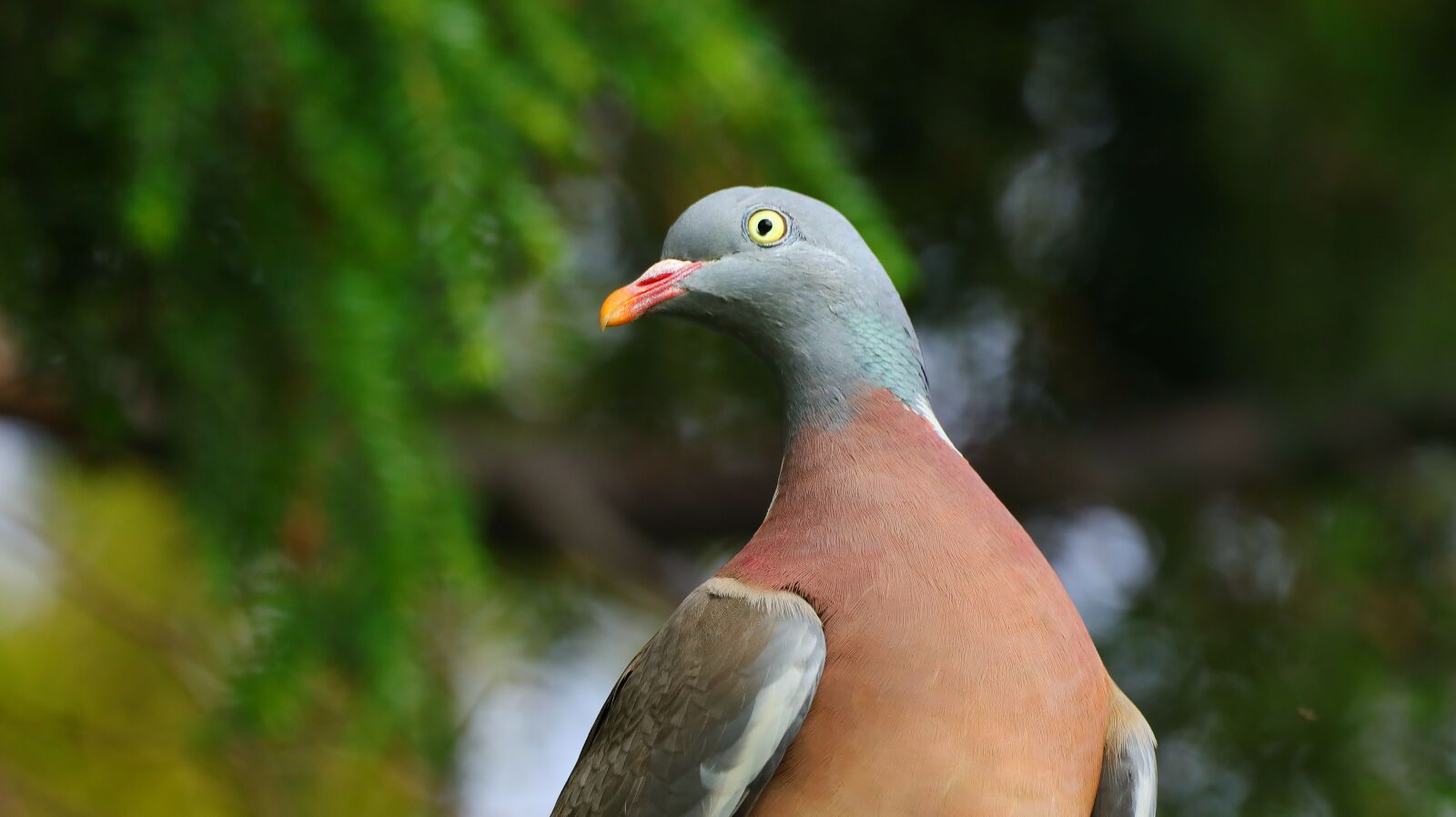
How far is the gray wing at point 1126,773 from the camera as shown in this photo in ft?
5.67

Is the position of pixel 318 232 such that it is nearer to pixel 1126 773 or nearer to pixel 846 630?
pixel 846 630

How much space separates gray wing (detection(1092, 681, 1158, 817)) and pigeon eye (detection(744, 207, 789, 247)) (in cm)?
69

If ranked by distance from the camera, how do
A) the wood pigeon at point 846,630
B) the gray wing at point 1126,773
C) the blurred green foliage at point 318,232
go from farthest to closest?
the blurred green foliage at point 318,232, the gray wing at point 1126,773, the wood pigeon at point 846,630

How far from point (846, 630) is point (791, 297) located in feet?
1.46

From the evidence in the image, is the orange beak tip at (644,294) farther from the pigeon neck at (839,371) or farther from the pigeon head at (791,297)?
the pigeon neck at (839,371)

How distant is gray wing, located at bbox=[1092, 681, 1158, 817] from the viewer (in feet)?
5.67

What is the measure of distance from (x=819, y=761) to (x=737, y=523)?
6.98 ft

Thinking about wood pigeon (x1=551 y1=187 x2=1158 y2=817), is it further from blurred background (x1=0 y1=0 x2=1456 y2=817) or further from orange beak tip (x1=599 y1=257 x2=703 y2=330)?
blurred background (x1=0 y1=0 x2=1456 y2=817)

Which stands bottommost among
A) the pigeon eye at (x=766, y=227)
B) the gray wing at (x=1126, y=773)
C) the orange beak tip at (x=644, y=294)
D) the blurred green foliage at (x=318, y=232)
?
the gray wing at (x=1126, y=773)

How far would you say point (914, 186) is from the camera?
3.67 meters

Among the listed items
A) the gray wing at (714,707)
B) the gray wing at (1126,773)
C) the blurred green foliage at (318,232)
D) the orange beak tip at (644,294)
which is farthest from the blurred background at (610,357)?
the gray wing at (1126,773)

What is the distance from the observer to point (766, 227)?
1.94m

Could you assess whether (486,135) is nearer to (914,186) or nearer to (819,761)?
(819,761)

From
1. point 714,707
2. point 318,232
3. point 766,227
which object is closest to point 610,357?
point 318,232
